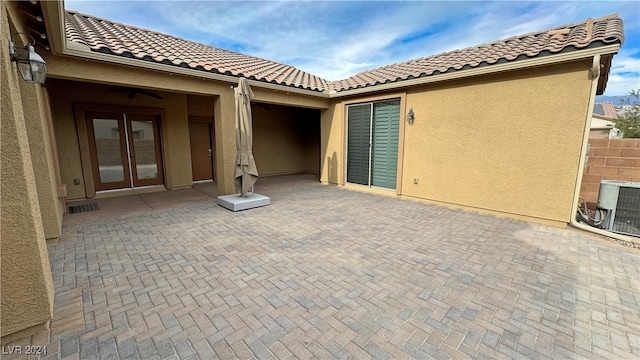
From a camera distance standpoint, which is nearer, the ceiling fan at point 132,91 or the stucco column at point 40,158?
the stucco column at point 40,158

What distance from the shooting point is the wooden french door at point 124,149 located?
23.4 ft

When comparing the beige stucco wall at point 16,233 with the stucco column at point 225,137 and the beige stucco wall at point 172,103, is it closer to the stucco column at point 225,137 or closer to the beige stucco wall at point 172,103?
the beige stucco wall at point 172,103

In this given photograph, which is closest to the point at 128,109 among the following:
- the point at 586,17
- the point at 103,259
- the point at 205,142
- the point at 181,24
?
the point at 205,142

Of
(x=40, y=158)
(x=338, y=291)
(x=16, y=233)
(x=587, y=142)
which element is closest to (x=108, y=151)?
(x=40, y=158)

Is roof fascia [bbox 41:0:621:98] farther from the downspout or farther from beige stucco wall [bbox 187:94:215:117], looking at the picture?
beige stucco wall [bbox 187:94:215:117]

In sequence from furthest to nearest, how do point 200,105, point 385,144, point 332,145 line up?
1. point 332,145
2. point 200,105
3. point 385,144

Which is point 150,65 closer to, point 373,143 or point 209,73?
point 209,73

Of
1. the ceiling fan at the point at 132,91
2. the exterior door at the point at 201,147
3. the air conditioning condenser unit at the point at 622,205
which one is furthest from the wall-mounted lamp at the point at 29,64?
the air conditioning condenser unit at the point at 622,205

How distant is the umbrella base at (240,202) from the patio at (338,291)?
929 millimetres

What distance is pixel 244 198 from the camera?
21.1 feet

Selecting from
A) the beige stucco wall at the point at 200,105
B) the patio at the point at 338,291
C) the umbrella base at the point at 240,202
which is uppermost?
the beige stucco wall at the point at 200,105

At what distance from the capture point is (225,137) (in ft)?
22.0

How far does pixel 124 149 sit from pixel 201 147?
94.4 inches

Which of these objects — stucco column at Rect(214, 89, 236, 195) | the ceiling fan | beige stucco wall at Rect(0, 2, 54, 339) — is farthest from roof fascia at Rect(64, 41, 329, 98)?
beige stucco wall at Rect(0, 2, 54, 339)
